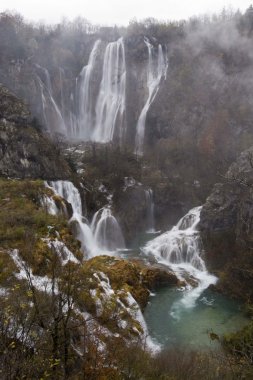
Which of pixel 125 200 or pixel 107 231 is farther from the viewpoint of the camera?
pixel 125 200

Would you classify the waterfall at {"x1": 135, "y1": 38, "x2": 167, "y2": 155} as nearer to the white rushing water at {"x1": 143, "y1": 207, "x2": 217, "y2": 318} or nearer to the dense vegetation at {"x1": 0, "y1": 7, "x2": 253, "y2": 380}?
the dense vegetation at {"x1": 0, "y1": 7, "x2": 253, "y2": 380}

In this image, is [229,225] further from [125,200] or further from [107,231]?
[125,200]

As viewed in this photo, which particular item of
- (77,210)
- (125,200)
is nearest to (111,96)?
(125,200)

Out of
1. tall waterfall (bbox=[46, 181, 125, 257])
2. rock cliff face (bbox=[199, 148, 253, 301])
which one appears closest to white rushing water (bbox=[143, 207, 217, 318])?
rock cliff face (bbox=[199, 148, 253, 301])

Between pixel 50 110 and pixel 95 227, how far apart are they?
27.7 meters

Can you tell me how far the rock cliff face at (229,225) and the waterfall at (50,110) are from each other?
3031 centimetres

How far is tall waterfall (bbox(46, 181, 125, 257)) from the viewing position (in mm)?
31984

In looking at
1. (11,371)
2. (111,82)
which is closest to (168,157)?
(111,82)

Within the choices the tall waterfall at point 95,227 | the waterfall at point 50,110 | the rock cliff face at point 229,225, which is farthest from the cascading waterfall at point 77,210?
the waterfall at point 50,110

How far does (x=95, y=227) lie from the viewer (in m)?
34.3

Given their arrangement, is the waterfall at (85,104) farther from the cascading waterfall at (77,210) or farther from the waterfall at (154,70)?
the cascading waterfall at (77,210)

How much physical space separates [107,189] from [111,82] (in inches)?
944

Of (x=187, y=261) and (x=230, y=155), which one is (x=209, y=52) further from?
(x=187, y=261)

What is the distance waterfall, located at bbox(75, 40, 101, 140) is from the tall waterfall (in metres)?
23.0
